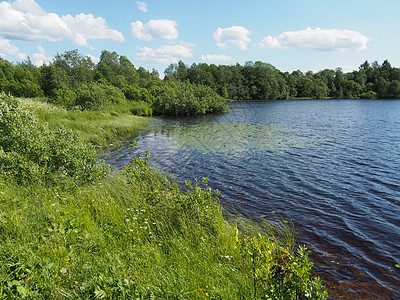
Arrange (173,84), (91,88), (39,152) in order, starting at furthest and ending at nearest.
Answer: (173,84), (91,88), (39,152)

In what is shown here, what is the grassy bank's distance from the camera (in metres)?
3.75

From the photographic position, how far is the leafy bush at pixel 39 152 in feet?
27.5

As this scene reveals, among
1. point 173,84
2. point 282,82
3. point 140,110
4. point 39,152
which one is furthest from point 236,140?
point 282,82

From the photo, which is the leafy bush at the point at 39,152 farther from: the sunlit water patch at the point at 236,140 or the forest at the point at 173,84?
the forest at the point at 173,84

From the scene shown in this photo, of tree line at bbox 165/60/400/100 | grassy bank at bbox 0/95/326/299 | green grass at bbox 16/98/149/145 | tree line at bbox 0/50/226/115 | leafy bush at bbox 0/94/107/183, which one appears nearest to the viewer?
grassy bank at bbox 0/95/326/299

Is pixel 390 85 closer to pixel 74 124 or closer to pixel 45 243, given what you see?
pixel 74 124

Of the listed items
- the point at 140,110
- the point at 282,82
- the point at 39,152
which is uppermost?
the point at 282,82

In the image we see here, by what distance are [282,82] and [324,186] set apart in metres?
134

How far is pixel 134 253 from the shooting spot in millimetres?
4812

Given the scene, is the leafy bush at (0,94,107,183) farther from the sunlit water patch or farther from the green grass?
the sunlit water patch

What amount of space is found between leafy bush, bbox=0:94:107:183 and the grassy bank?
1.09 feet

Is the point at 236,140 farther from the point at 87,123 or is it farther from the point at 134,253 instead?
the point at 134,253

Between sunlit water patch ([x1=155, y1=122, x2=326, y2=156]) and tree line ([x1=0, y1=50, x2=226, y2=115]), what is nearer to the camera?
sunlit water patch ([x1=155, y1=122, x2=326, y2=156])

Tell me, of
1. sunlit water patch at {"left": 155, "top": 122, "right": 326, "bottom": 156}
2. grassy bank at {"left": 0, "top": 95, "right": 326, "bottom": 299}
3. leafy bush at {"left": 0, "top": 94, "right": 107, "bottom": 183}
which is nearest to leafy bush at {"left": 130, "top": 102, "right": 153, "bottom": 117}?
sunlit water patch at {"left": 155, "top": 122, "right": 326, "bottom": 156}
